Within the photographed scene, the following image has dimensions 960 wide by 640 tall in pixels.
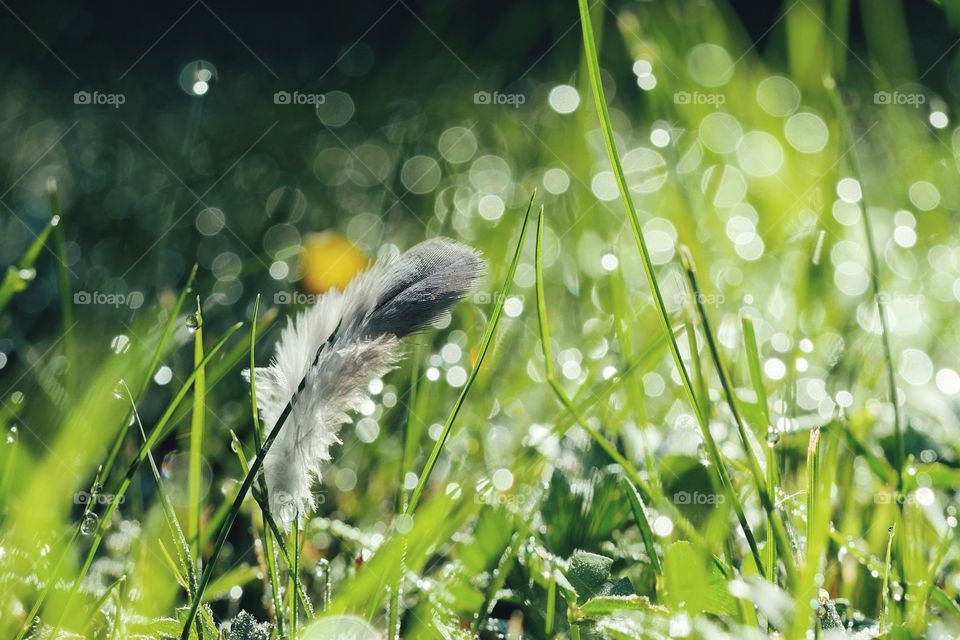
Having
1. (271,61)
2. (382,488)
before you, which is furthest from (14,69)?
(382,488)

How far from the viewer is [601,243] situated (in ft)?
8.11

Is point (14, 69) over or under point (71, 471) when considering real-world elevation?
over

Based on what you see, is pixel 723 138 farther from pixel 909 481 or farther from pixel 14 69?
pixel 14 69

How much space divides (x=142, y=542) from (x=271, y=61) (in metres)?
3.74

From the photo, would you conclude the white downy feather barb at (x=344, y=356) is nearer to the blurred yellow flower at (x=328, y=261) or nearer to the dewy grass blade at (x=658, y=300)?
the dewy grass blade at (x=658, y=300)

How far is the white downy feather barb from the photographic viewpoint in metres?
1.00
